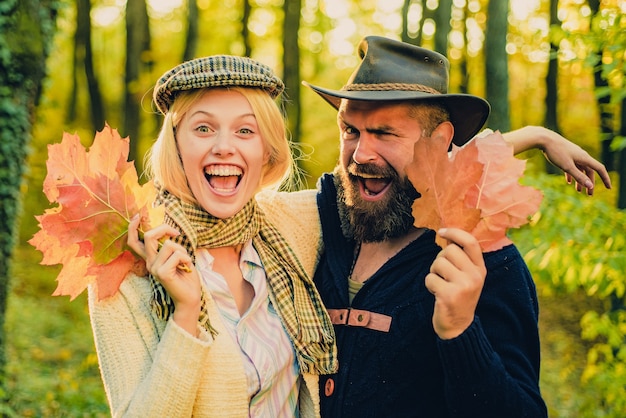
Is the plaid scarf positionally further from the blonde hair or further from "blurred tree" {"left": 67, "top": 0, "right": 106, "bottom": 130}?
"blurred tree" {"left": 67, "top": 0, "right": 106, "bottom": 130}

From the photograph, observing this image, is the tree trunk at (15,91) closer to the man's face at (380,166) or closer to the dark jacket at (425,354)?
the man's face at (380,166)

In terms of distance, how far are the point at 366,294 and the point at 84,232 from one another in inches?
47.3

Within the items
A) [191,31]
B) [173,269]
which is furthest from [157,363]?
[191,31]

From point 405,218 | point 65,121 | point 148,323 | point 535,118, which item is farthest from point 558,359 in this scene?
point 65,121

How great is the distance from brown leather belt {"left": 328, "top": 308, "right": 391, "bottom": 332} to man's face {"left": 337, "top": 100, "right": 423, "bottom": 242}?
36cm

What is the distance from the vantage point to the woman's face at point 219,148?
270cm

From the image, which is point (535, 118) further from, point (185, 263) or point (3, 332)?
point (185, 263)

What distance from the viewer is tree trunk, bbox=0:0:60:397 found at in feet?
20.6

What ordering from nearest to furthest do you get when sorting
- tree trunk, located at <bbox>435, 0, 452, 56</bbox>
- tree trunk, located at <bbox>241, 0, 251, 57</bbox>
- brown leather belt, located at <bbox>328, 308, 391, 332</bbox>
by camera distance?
1. brown leather belt, located at <bbox>328, 308, 391, 332</bbox>
2. tree trunk, located at <bbox>435, 0, 452, 56</bbox>
3. tree trunk, located at <bbox>241, 0, 251, 57</bbox>

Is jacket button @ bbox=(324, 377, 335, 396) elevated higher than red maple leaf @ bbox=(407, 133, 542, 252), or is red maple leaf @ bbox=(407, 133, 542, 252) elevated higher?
red maple leaf @ bbox=(407, 133, 542, 252)

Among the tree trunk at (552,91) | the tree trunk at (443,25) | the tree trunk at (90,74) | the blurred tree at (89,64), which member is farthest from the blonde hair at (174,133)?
the tree trunk at (90,74)

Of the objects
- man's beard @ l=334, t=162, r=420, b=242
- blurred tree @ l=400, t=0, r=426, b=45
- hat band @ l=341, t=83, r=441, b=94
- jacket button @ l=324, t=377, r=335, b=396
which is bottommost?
jacket button @ l=324, t=377, r=335, b=396

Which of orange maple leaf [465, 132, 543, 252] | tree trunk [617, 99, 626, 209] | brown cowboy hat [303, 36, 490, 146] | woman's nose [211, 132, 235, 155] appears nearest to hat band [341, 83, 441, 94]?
brown cowboy hat [303, 36, 490, 146]

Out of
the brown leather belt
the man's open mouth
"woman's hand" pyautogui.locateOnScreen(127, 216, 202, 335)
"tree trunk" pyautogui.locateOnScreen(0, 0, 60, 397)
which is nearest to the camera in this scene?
"woman's hand" pyautogui.locateOnScreen(127, 216, 202, 335)
